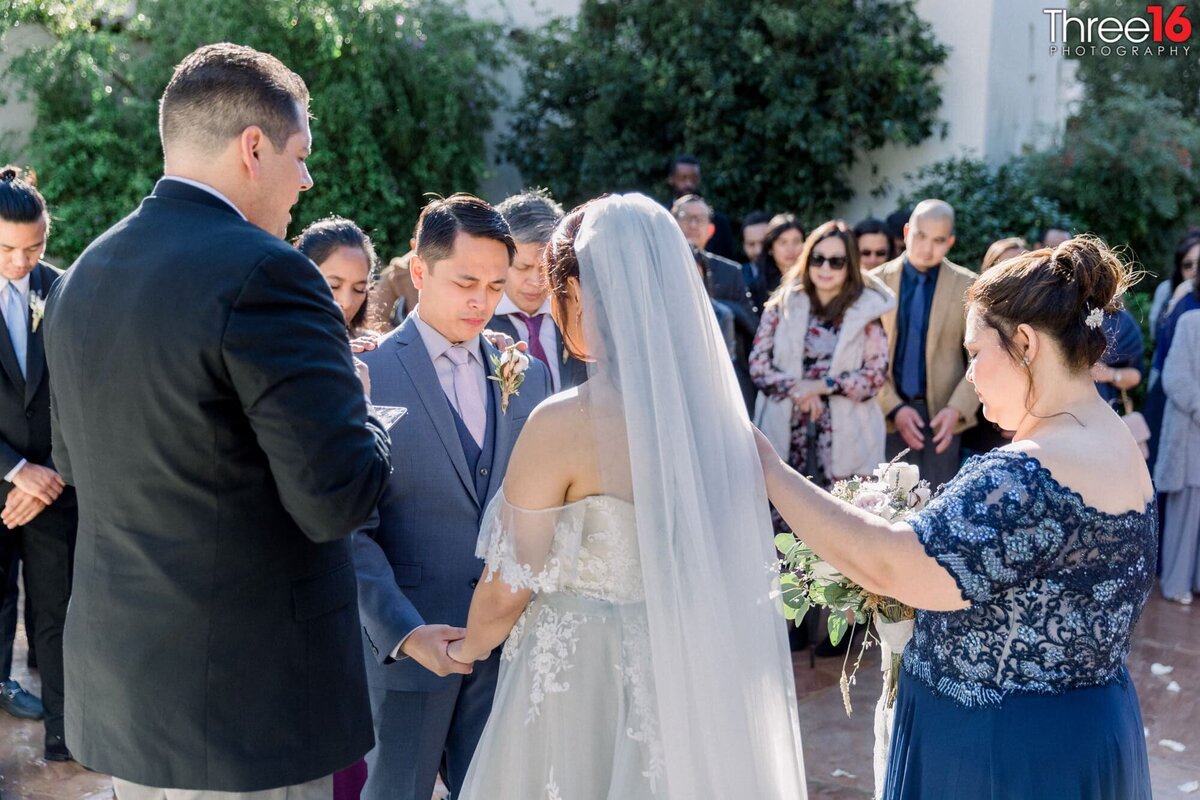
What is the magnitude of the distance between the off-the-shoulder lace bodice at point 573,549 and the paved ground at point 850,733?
2.57m

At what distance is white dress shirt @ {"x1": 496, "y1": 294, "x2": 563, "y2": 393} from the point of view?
4.68m

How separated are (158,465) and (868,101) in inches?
395

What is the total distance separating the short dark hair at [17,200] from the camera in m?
4.61

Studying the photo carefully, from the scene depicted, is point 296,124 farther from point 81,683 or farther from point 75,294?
point 81,683

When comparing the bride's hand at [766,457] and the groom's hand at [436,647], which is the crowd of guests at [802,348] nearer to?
the bride's hand at [766,457]

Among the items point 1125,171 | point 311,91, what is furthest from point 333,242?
point 1125,171

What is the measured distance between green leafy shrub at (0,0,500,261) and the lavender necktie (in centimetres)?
819

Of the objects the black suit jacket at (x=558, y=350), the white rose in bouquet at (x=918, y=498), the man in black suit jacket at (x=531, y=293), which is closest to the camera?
the white rose in bouquet at (x=918, y=498)

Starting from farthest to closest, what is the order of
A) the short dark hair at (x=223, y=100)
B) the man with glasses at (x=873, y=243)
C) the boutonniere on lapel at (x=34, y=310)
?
the man with glasses at (x=873, y=243) < the boutonniere on lapel at (x=34, y=310) < the short dark hair at (x=223, y=100)

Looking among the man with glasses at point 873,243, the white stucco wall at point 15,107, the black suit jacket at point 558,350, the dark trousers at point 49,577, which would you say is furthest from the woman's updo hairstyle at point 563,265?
the white stucco wall at point 15,107

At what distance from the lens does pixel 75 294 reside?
7.84 feet

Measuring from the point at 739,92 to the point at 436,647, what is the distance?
31.5 feet

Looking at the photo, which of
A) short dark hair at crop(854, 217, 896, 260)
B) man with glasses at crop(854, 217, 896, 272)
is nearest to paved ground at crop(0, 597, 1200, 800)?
man with glasses at crop(854, 217, 896, 272)

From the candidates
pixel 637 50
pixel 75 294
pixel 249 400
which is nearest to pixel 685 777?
pixel 249 400
